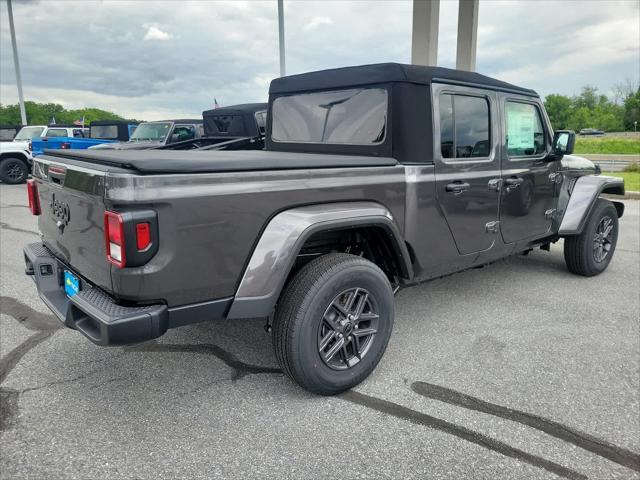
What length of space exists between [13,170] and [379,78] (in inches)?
599

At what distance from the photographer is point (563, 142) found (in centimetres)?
438

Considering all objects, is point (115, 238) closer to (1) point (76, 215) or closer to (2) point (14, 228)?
(1) point (76, 215)

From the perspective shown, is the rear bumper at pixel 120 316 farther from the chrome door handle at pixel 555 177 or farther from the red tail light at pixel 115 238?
the chrome door handle at pixel 555 177

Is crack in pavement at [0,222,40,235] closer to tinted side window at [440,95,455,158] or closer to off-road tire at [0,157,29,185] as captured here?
tinted side window at [440,95,455,158]

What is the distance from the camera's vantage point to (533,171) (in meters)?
4.24

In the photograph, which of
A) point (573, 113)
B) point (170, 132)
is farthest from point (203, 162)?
point (573, 113)

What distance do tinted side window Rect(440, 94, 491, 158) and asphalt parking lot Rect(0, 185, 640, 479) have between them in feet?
4.44

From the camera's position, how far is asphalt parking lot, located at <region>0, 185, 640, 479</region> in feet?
7.43

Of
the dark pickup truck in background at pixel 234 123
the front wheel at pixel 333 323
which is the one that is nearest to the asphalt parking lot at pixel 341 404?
the front wheel at pixel 333 323

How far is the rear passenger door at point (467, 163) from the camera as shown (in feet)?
11.1

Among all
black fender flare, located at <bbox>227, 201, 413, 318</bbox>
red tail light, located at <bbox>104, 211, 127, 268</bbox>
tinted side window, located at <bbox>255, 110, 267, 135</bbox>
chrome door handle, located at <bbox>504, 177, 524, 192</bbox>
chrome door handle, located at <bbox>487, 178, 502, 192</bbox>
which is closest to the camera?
red tail light, located at <bbox>104, 211, 127, 268</bbox>

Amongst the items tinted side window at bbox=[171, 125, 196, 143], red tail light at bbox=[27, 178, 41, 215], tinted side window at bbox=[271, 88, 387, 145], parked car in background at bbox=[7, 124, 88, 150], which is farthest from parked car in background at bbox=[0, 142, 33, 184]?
tinted side window at bbox=[271, 88, 387, 145]

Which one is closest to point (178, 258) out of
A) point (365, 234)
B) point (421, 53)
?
point (365, 234)

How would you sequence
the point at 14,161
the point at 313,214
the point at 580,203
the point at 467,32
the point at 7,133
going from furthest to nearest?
the point at 7,133, the point at 467,32, the point at 14,161, the point at 580,203, the point at 313,214
